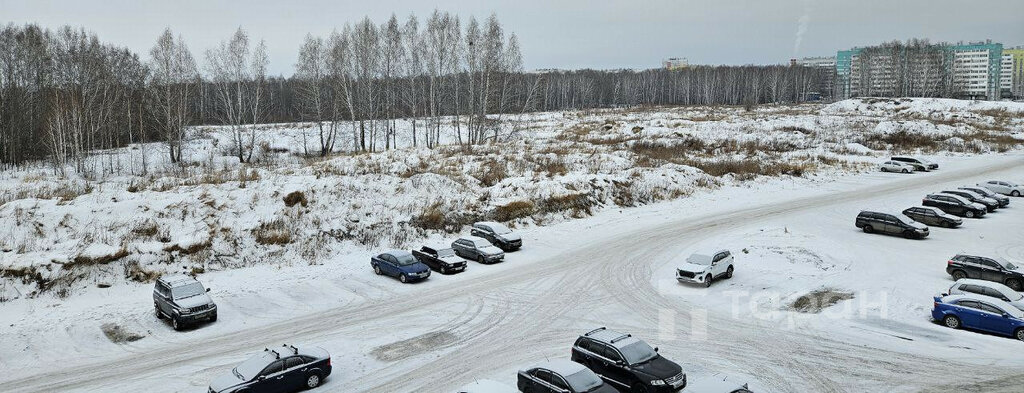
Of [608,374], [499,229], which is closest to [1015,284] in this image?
[608,374]

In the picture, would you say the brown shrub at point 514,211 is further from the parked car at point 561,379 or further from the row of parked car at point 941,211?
the parked car at point 561,379

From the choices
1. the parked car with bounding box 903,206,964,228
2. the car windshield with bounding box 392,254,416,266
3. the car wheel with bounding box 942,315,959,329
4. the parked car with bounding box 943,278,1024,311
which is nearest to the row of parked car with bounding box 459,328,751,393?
the car wheel with bounding box 942,315,959,329

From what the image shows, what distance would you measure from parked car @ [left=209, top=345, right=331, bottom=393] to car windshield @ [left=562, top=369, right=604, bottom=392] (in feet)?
22.3

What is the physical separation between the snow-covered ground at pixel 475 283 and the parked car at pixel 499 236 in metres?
1.59

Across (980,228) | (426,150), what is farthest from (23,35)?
(980,228)

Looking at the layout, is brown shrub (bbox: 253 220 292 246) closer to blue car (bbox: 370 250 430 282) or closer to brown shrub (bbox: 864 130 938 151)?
blue car (bbox: 370 250 430 282)

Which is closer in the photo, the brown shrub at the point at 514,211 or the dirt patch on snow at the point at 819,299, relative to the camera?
the dirt patch on snow at the point at 819,299

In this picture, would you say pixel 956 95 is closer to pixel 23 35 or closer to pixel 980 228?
pixel 980 228

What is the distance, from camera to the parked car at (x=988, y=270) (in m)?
22.6

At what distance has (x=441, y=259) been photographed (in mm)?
26750

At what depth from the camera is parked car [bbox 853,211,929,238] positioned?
3064cm

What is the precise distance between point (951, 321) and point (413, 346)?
17.5 m

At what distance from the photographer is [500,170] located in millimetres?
43375

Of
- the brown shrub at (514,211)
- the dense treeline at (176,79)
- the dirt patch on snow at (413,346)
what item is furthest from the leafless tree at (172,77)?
the dirt patch on snow at (413,346)
